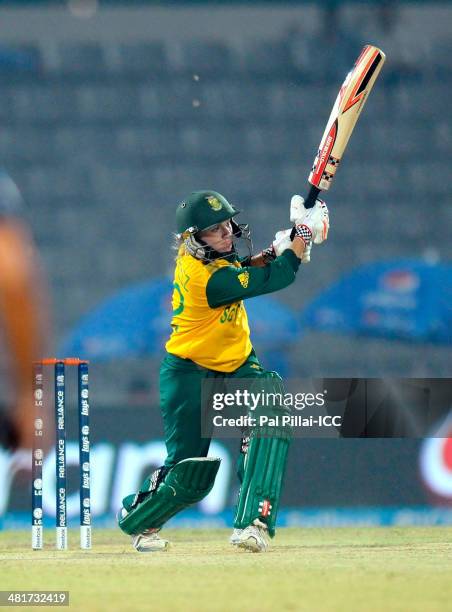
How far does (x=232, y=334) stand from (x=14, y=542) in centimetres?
169

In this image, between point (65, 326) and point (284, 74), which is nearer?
point (65, 326)

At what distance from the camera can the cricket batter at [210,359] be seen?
5.04m

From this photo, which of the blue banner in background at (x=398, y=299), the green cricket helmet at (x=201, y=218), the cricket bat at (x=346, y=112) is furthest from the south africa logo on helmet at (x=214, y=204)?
the blue banner in background at (x=398, y=299)

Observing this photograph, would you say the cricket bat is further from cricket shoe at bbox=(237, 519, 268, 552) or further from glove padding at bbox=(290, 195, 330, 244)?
cricket shoe at bbox=(237, 519, 268, 552)

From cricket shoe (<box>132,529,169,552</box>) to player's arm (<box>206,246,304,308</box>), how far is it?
0.99m

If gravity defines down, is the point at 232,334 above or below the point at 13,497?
above

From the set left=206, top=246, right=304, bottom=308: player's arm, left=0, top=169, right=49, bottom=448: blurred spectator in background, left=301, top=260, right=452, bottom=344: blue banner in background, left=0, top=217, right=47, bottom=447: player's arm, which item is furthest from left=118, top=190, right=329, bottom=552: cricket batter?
left=0, top=217, right=47, bottom=447: player's arm

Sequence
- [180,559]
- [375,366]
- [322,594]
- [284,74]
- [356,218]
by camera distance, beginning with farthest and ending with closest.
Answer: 1. [284,74]
2. [356,218]
3. [375,366]
4. [180,559]
5. [322,594]

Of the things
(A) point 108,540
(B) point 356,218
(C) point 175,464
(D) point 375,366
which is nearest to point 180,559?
(C) point 175,464

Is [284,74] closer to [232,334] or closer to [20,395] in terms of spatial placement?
[20,395]

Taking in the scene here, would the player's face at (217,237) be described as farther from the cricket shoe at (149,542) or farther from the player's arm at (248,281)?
the cricket shoe at (149,542)

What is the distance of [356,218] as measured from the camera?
14234 mm

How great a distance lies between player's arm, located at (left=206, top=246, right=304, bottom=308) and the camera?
5004 mm

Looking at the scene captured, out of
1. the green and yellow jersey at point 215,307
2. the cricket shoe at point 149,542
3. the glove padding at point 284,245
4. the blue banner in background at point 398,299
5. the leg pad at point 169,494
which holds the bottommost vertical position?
the cricket shoe at point 149,542
